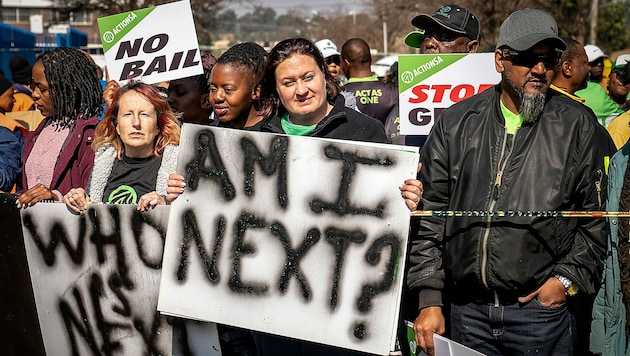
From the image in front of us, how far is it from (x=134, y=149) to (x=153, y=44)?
1.76 meters

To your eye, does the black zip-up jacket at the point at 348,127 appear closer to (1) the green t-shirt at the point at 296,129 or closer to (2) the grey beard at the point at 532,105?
(1) the green t-shirt at the point at 296,129

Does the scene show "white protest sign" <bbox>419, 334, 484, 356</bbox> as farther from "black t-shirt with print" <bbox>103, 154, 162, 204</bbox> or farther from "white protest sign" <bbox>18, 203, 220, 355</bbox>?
"black t-shirt with print" <bbox>103, 154, 162, 204</bbox>

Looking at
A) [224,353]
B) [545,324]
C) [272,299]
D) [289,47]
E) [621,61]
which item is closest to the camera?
[545,324]

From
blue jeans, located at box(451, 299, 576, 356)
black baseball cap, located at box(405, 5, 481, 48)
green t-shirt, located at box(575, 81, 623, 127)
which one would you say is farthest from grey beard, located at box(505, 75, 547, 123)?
green t-shirt, located at box(575, 81, 623, 127)

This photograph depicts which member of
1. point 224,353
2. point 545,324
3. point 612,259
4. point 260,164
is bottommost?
point 224,353

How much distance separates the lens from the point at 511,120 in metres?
3.80

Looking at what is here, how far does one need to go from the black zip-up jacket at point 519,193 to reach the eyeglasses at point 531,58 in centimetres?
18

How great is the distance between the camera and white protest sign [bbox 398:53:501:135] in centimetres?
538

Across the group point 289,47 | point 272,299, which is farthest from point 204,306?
A: point 289,47

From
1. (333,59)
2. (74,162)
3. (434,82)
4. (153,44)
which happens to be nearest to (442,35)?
(434,82)

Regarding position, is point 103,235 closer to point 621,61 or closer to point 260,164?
point 260,164

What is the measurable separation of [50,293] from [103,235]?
482mm

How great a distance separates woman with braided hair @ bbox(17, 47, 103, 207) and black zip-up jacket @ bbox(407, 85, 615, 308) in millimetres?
2256

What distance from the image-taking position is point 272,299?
402 centimetres
